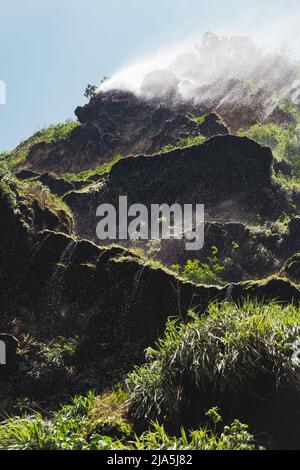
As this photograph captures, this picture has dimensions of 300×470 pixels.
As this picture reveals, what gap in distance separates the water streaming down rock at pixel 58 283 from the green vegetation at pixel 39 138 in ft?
129

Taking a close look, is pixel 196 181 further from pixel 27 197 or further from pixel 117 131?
pixel 117 131

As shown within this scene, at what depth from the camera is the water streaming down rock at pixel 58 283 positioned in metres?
16.7

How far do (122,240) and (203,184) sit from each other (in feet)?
25.1

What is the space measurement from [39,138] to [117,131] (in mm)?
12199

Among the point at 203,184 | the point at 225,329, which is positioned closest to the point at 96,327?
the point at 225,329

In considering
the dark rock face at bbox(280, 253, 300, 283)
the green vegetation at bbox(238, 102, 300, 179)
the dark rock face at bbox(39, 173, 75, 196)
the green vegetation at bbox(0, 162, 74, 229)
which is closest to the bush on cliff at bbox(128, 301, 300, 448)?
the dark rock face at bbox(280, 253, 300, 283)

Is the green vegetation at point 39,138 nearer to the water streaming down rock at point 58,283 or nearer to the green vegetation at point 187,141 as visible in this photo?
the green vegetation at point 187,141

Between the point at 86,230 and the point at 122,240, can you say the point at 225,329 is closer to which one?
the point at 122,240

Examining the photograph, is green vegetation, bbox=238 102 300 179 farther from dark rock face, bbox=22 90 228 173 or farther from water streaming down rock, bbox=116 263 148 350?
water streaming down rock, bbox=116 263 148 350

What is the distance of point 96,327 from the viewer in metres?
16.0

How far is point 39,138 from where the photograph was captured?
61.3 meters

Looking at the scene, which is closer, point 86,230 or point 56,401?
point 56,401

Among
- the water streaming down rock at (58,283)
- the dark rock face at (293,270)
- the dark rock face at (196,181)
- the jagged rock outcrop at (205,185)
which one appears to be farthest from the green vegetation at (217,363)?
the dark rock face at (196,181)

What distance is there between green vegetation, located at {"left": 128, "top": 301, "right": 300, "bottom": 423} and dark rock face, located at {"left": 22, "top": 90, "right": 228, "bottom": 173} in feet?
120
